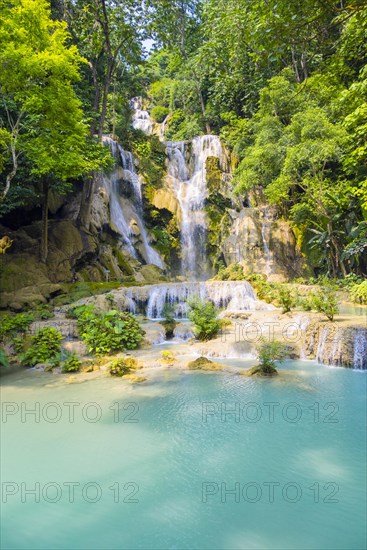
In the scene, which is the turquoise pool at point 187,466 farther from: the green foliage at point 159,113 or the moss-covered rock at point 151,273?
the green foliage at point 159,113

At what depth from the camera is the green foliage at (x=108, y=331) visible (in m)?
9.46

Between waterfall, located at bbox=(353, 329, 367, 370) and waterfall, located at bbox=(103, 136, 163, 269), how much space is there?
13.6 m

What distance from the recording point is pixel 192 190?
23.0 meters

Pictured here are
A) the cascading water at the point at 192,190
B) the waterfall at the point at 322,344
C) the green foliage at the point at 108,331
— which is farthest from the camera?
the cascading water at the point at 192,190

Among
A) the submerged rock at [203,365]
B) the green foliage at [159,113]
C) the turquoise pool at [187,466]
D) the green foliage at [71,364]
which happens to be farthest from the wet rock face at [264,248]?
the green foliage at [159,113]

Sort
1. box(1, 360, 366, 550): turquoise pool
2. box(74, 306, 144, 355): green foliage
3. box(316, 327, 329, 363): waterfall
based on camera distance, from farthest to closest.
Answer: box(74, 306, 144, 355): green foliage
box(316, 327, 329, 363): waterfall
box(1, 360, 366, 550): turquoise pool

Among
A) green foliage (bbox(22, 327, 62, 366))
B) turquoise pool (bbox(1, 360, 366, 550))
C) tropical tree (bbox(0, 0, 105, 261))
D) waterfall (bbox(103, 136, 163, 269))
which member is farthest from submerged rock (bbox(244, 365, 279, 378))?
waterfall (bbox(103, 136, 163, 269))

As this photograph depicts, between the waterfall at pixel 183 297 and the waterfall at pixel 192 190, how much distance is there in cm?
683

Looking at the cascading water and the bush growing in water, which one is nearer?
the bush growing in water

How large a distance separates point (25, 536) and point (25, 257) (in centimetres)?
1270

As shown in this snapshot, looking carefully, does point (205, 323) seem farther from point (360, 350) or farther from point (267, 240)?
point (267, 240)

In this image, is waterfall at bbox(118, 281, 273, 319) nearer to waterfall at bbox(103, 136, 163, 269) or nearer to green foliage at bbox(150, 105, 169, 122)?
waterfall at bbox(103, 136, 163, 269)

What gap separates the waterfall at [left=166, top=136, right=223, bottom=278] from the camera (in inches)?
853

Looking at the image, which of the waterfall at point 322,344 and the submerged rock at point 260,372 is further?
the waterfall at point 322,344
